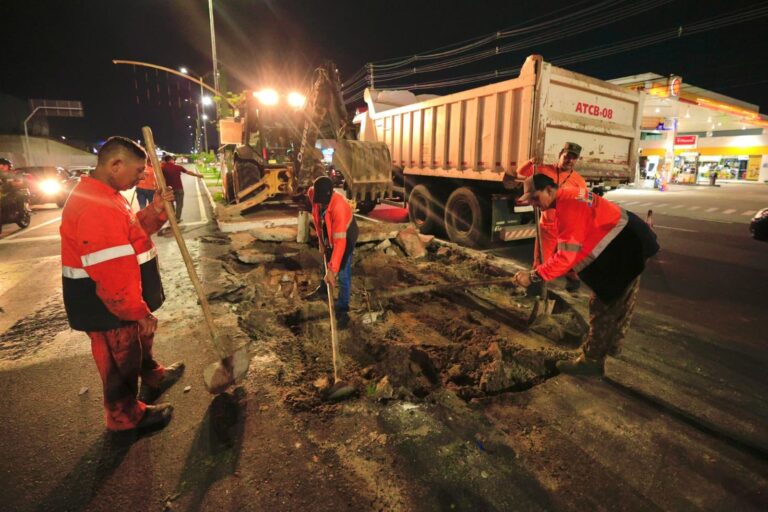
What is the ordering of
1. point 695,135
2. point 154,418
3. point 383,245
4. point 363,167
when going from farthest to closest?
point 695,135
point 363,167
point 383,245
point 154,418

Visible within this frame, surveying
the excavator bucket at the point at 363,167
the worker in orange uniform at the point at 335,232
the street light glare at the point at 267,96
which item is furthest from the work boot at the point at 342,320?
the street light glare at the point at 267,96

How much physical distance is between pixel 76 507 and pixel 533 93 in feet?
21.2

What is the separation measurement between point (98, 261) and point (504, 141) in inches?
228

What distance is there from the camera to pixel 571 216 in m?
2.72

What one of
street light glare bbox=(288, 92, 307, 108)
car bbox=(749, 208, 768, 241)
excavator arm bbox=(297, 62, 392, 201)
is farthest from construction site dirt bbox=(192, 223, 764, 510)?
street light glare bbox=(288, 92, 307, 108)

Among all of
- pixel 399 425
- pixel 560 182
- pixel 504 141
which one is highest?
pixel 504 141

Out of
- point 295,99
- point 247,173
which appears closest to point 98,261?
point 247,173

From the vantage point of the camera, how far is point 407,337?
3.85 metres

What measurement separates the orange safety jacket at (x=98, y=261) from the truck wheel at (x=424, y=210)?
6842 millimetres

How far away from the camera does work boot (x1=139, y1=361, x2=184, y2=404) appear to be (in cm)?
283

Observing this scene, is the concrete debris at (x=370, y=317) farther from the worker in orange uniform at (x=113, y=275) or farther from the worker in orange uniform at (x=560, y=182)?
the worker in orange uniform at (x=560, y=182)

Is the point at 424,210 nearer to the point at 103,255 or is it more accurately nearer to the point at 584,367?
the point at 584,367

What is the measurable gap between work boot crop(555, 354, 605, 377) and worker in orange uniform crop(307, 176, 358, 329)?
204 cm

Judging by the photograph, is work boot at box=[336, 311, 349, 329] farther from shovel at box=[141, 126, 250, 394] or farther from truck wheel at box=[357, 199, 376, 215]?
truck wheel at box=[357, 199, 376, 215]
